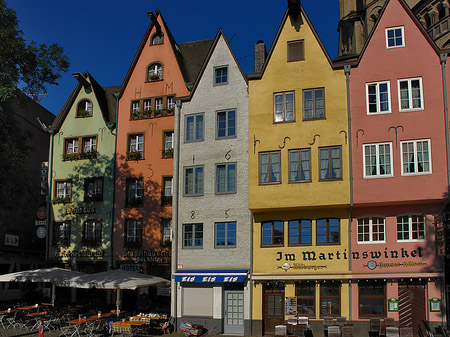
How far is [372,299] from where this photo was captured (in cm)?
2461

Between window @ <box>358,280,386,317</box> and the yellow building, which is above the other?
the yellow building

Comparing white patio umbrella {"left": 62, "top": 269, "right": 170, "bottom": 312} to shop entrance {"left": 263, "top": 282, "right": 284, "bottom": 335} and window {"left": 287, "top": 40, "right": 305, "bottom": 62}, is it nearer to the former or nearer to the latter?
shop entrance {"left": 263, "top": 282, "right": 284, "bottom": 335}

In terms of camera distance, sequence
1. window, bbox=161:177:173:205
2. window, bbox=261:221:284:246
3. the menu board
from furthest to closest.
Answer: window, bbox=161:177:173:205, window, bbox=261:221:284:246, the menu board

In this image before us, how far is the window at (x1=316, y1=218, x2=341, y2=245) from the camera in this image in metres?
25.5

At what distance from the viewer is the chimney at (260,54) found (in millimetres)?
30094

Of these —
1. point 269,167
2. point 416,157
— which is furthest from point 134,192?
point 416,157

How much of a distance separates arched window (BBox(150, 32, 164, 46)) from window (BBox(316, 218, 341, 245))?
17.1 m

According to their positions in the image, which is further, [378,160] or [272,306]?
[272,306]

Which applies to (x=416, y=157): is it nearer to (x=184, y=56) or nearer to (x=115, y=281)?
(x=115, y=281)

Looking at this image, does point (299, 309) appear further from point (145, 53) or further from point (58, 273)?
point (145, 53)

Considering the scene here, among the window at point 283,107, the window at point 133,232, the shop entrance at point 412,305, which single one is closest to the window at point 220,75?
the window at point 283,107

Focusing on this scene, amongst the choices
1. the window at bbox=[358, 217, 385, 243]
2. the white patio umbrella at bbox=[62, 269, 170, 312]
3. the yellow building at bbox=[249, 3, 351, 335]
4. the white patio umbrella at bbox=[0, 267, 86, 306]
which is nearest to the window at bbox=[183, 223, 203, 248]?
the white patio umbrella at bbox=[62, 269, 170, 312]

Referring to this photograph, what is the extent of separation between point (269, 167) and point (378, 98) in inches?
255

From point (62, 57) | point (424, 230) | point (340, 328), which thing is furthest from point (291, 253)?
point (62, 57)
